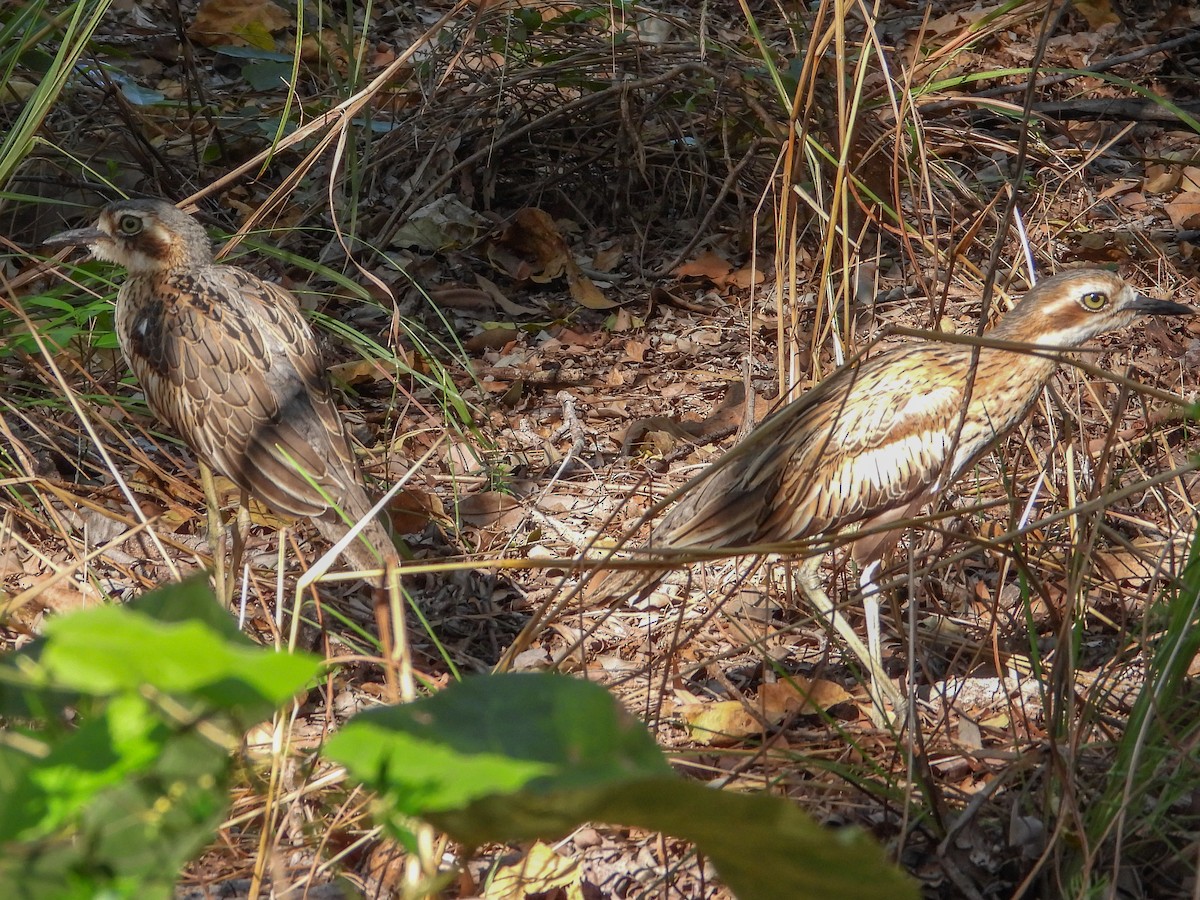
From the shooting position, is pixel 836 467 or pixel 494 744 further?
pixel 836 467

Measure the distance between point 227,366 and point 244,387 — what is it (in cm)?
11

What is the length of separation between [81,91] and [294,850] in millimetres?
5288

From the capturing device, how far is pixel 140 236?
4711mm

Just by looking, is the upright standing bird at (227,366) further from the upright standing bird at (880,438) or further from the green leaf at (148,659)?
the green leaf at (148,659)

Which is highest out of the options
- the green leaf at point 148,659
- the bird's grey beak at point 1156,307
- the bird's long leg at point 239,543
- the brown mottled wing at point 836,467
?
the green leaf at point 148,659

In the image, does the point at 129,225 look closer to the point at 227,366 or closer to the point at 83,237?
the point at 83,237

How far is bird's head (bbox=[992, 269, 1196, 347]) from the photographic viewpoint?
165 inches

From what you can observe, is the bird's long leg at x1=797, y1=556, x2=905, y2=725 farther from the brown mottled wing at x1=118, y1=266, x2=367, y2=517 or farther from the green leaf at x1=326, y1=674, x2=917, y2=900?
the green leaf at x1=326, y1=674, x2=917, y2=900

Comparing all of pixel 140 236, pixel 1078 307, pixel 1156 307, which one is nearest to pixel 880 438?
pixel 1078 307

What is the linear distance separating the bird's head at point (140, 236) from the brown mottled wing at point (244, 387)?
0.09m

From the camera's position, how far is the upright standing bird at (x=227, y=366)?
4.33 metres

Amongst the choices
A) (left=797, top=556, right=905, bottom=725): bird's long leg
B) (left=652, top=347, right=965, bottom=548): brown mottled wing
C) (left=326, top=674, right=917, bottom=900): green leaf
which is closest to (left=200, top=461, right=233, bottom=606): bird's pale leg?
(left=652, top=347, right=965, bottom=548): brown mottled wing

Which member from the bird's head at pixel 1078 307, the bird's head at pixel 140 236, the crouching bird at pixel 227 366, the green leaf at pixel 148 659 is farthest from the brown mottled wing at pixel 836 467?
the green leaf at pixel 148 659

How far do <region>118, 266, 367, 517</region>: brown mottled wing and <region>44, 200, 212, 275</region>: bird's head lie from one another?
0.29 feet
